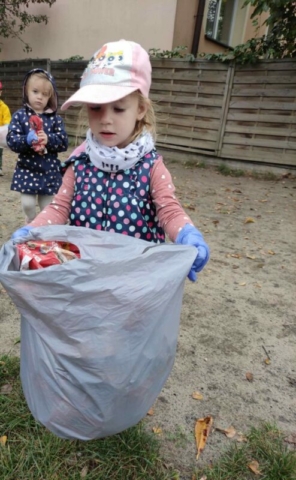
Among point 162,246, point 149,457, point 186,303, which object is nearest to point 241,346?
point 186,303

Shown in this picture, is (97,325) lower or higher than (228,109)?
lower

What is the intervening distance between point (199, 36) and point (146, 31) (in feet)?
4.02

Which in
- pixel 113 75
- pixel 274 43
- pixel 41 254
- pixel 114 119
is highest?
pixel 274 43

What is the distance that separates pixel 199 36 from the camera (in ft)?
28.1

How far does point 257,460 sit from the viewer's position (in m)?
1.61

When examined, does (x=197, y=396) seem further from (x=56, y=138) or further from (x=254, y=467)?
(x=56, y=138)

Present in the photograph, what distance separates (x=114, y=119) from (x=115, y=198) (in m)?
0.30

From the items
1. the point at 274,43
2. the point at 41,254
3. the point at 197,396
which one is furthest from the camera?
the point at 274,43

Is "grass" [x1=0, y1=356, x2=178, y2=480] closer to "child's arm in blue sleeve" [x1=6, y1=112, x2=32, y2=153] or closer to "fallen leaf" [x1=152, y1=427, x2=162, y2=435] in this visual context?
"fallen leaf" [x1=152, y1=427, x2=162, y2=435]

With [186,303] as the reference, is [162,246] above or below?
above

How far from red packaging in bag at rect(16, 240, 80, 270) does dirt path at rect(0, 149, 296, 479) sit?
3.46 feet

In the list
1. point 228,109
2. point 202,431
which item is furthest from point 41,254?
point 228,109

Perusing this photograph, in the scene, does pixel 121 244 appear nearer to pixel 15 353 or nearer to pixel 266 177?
pixel 15 353

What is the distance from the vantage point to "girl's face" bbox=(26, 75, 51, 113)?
10.2 feet
